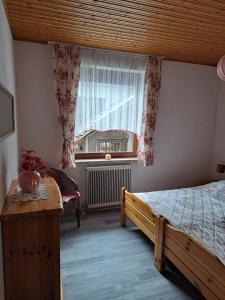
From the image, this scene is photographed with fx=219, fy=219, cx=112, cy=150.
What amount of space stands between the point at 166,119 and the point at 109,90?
1.14 metres

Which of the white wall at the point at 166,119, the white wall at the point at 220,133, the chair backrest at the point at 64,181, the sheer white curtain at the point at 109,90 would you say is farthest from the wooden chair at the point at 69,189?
the white wall at the point at 220,133

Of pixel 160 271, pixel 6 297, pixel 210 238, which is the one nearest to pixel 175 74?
pixel 210 238

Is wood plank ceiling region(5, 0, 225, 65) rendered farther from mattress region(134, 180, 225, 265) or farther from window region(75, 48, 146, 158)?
mattress region(134, 180, 225, 265)

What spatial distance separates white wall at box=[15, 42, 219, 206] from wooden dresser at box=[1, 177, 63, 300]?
5.91ft

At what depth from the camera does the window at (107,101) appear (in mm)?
3217

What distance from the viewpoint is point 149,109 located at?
3.52 m

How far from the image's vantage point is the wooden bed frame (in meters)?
1.55

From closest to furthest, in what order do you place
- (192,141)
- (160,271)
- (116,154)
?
(160,271) → (116,154) → (192,141)

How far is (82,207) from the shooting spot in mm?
3473

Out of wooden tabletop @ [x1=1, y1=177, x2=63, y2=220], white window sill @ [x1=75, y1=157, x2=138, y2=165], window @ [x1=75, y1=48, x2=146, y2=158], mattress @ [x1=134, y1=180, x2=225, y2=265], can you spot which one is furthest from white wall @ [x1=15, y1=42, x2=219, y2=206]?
wooden tabletop @ [x1=1, y1=177, x2=63, y2=220]

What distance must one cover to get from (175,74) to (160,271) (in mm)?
2985

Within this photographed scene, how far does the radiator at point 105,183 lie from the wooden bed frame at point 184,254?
89 centimetres

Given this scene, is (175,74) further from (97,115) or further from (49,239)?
(49,239)

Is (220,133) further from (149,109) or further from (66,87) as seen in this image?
(66,87)
